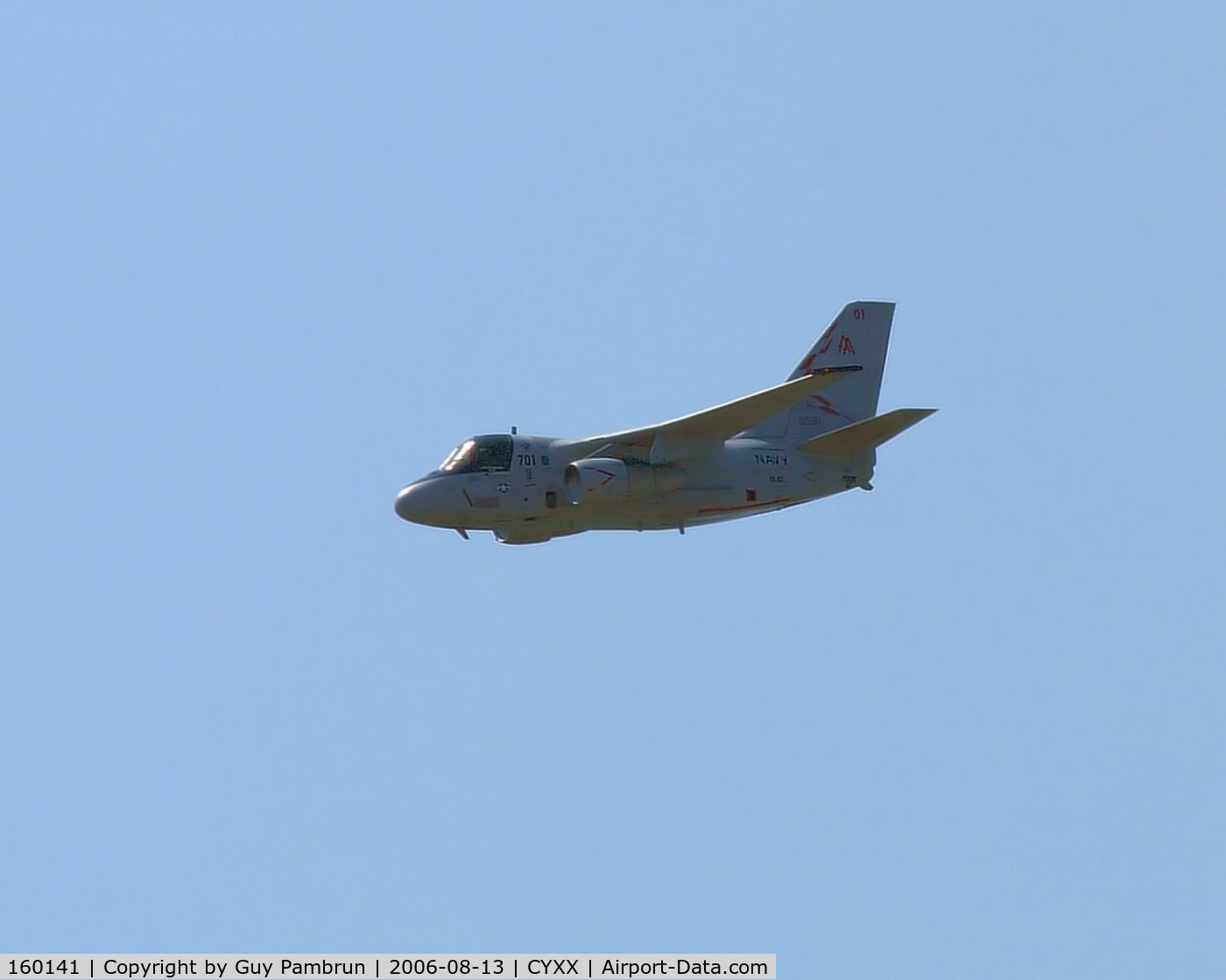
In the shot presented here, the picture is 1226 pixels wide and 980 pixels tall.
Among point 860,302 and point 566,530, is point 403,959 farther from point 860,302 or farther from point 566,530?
point 860,302

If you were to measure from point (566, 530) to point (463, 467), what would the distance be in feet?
8.95

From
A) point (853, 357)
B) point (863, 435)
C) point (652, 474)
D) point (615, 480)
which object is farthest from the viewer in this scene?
point (853, 357)

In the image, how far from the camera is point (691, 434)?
140 feet

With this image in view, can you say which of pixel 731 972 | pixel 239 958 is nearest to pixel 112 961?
pixel 239 958

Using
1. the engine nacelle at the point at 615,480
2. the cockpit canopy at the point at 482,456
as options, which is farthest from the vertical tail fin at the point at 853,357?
the cockpit canopy at the point at 482,456

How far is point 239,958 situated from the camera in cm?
3622

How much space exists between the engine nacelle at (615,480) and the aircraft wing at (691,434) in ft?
1.11

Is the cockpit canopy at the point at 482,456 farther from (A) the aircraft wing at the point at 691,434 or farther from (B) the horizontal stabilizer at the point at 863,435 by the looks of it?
(B) the horizontal stabilizer at the point at 863,435

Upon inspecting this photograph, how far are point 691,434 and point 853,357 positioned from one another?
21.6 ft

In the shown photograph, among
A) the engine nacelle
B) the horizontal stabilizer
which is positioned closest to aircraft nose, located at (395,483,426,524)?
the engine nacelle

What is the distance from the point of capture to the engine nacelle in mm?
41719

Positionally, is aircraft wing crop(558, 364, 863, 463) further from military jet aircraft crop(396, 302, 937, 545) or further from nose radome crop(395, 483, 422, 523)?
nose radome crop(395, 483, 422, 523)

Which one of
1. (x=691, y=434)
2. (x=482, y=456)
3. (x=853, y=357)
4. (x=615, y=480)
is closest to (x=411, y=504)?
(x=482, y=456)

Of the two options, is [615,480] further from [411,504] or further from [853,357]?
[853,357]
